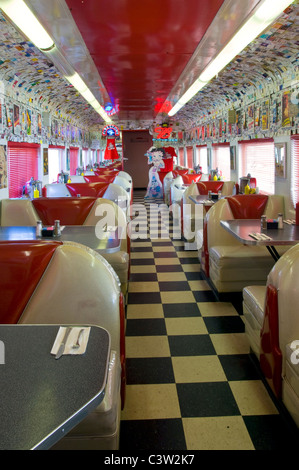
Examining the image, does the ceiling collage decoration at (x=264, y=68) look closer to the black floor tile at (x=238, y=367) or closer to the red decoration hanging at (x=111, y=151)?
the black floor tile at (x=238, y=367)

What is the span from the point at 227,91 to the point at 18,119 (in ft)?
14.5

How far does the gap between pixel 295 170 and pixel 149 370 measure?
3.84 metres

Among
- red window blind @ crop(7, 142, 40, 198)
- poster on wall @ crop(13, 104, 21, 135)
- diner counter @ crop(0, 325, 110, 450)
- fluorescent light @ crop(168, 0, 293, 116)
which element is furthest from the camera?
red window blind @ crop(7, 142, 40, 198)

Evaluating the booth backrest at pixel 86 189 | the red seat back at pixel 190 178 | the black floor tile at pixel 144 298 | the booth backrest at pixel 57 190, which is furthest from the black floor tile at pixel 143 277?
the red seat back at pixel 190 178

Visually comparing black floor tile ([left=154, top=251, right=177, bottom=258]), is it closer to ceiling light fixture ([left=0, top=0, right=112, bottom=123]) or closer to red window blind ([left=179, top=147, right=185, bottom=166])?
ceiling light fixture ([left=0, top=0, right=112, bottom=123])

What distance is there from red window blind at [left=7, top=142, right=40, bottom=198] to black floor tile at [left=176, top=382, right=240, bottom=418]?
4.54 metres

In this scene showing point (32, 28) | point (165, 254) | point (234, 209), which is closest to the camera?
point (32, 28)

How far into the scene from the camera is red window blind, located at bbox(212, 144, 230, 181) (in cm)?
1089

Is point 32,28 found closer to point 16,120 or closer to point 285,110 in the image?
point 16,120

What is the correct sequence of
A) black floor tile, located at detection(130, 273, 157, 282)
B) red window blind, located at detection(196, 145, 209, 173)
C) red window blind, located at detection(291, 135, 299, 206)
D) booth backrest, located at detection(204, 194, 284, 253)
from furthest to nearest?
red window blind, located at detection(196, 145, 209, 173), red window blind, located at detection(291, 135, 299, 206), black floor tile, located at detection(130, 273, 157, 282), booth backrest, located at detection(204, 194, 284, 253)

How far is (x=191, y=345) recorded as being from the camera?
3.66 m

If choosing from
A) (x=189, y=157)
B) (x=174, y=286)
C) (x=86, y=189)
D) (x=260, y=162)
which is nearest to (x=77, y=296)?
(x=174, y=286)

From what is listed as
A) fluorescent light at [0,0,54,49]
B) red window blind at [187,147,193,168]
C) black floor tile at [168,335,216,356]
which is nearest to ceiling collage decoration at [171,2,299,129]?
fluorescent light at [0,0,54,49]
